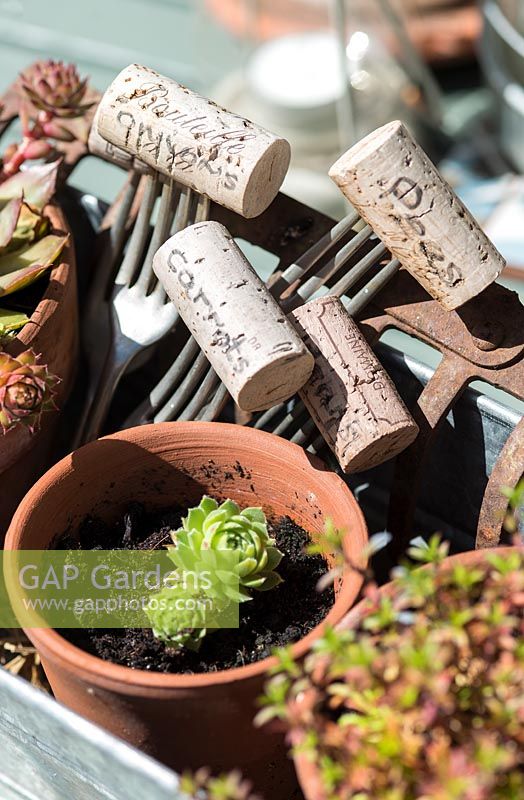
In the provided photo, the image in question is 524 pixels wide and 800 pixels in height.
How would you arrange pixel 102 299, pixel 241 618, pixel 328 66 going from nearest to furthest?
1. pixel 241 618
2. pixel 102 299
3. pixel 328 66

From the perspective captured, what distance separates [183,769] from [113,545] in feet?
0.69

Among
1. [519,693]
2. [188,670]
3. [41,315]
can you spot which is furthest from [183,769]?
[41,315]

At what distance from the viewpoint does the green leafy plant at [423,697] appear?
0.55 meters

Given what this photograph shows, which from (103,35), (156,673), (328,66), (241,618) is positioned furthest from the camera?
(103,35)

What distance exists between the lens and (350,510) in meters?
0.79

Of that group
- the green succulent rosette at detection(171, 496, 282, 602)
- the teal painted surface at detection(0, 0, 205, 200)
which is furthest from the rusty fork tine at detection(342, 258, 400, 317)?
the teal painted surface at detection(0, 0, 205, 200)

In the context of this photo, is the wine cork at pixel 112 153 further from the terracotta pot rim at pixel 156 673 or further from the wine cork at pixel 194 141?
the terracotta pot rim at pixel 156 673

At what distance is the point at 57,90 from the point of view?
3.24 feet

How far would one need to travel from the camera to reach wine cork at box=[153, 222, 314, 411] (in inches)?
29.9

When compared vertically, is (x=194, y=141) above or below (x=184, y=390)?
above

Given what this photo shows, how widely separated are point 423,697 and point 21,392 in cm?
38

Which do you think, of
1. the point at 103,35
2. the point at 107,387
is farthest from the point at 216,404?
the point at 103,35

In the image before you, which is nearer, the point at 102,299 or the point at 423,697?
the point at 423,697

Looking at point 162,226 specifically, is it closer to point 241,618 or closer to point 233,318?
point 233,318
